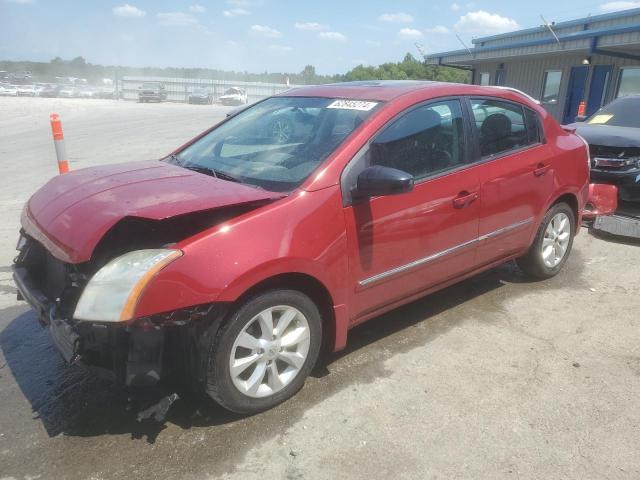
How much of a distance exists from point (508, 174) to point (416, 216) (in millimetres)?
1037

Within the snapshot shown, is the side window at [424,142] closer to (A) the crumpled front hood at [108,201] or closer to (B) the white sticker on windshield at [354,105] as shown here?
(B) the white sticker on windshield at [354,105]

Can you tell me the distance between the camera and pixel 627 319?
3900 millimetres

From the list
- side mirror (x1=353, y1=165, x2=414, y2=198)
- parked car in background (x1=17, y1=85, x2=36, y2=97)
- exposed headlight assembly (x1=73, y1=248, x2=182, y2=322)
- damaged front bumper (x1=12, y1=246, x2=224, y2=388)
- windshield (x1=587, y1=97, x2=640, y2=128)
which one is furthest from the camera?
parked car in background (x1=17, y1=85, x2=36, y2=97)

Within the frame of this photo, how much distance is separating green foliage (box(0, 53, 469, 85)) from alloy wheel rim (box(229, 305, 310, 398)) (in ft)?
150

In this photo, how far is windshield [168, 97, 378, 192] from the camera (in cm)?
299

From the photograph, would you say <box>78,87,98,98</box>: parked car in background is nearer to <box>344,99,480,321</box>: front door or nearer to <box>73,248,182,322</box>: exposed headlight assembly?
<box>344,99,480,321</box>: front door

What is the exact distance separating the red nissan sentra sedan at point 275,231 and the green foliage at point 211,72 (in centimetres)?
4439

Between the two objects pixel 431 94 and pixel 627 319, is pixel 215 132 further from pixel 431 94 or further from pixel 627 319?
pixel 627 319

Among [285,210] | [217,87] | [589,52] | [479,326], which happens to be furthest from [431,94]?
[217,87]

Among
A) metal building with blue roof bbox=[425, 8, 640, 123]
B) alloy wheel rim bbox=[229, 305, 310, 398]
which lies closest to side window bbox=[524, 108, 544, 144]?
alloy wheel rim bbox=[229, 305, 310, 398]

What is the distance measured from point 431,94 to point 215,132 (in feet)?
5.14

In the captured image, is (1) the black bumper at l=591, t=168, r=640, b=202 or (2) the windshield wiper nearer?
(2) the windshield wiper

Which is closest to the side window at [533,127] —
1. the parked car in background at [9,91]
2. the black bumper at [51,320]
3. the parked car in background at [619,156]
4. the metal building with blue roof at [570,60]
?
the parked car in background at [619,156]

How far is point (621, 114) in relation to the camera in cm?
798
